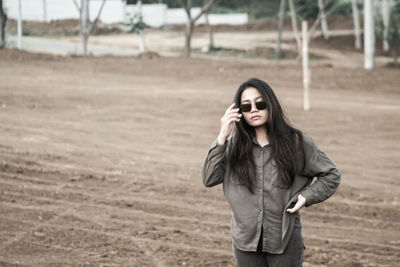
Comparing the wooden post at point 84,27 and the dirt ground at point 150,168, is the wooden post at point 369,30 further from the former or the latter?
the wooden post at point 84,27

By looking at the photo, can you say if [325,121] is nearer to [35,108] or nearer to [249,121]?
[35,108]

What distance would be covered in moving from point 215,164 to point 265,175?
0.27 m

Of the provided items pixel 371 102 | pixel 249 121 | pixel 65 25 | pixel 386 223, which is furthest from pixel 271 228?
pixel 65 25

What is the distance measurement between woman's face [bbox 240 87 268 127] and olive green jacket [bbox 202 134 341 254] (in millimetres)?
109

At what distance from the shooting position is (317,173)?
3635 millimetres

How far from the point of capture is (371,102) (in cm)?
2066

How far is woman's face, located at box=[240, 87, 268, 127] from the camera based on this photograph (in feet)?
11.9

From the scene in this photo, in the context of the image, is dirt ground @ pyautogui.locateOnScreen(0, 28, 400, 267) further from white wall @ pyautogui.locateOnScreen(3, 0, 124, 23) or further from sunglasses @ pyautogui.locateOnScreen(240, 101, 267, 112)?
white wall @ pyautogui.locateOnScreen(3, 0, 124, 23)

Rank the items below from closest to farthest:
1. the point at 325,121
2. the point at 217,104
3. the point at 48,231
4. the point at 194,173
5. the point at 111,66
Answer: the point at 48,231 → the point at 194,173 → the point at 325,121 → the point at 217,104 → the point at 111,66

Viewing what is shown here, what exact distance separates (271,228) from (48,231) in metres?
4.23

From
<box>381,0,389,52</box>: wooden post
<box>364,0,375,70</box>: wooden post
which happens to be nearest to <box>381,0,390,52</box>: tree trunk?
<box>381,0,389,52</box>: wooden post

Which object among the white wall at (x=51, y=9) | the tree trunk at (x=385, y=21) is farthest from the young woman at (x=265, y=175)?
the white wall at (x=51, y=9)

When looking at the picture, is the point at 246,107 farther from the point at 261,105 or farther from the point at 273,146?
the point at 273,146

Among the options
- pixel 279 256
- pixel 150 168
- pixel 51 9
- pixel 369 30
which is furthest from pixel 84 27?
pixel 279 256
